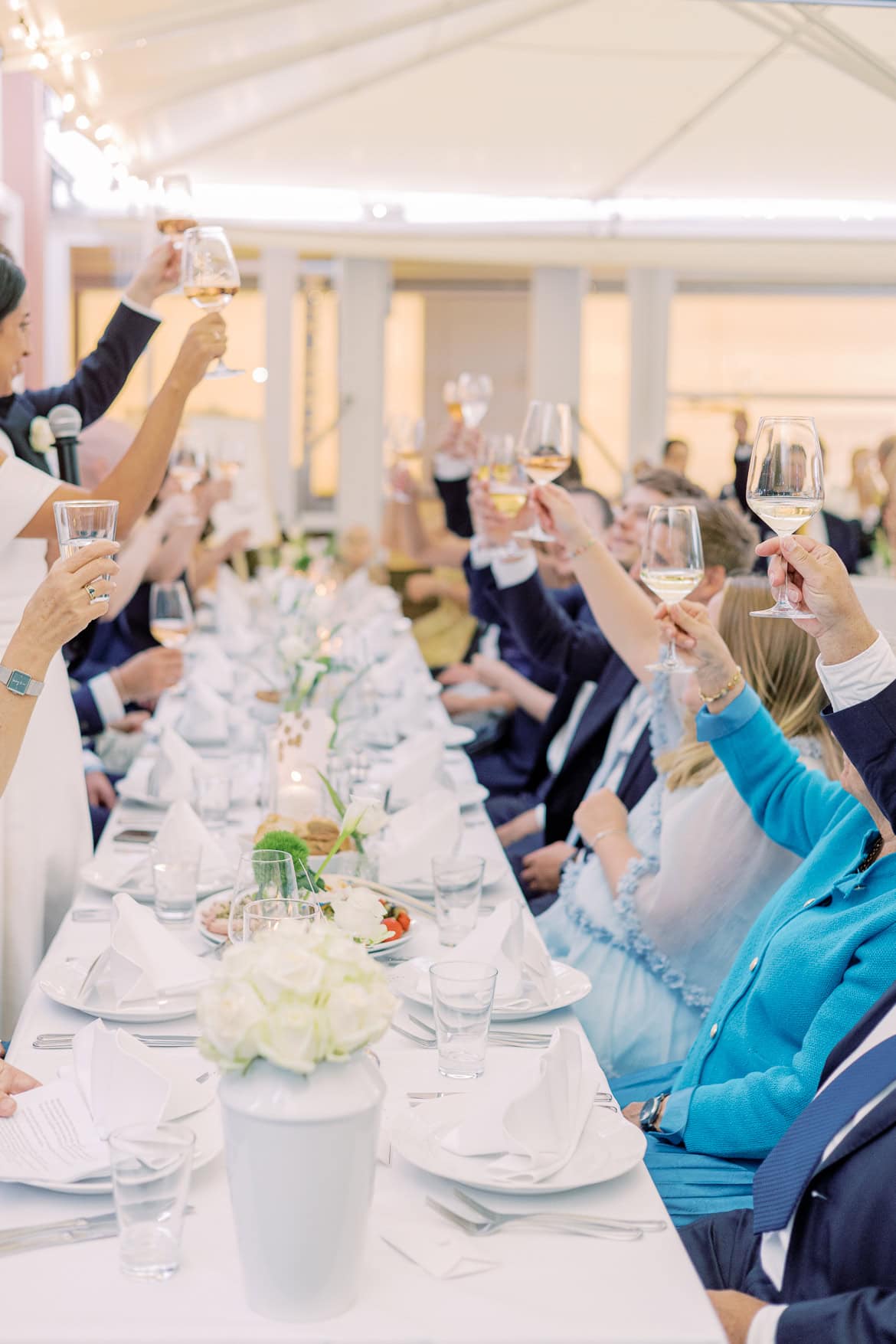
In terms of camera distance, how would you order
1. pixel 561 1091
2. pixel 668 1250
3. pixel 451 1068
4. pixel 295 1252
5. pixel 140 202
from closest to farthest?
pixel 295 1252
pixel 668 1250
pixel 561 1091
pixel 451 1068
pixel 140 202

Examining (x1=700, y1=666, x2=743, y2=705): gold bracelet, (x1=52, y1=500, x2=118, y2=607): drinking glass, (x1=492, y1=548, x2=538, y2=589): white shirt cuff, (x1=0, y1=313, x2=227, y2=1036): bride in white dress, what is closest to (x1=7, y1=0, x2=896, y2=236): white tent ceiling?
(x1=0, y1=313, x2=227, y2=1036): bride in white dress

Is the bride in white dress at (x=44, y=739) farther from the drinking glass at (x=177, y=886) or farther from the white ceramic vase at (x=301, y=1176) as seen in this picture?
the white ceramic vase at (x=301, y=1176)

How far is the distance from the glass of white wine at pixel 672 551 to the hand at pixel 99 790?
2.16 metres

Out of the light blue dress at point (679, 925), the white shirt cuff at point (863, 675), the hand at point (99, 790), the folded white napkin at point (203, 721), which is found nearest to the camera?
the white shirt cuff at point (863, 675)

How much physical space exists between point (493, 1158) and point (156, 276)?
2082 mm

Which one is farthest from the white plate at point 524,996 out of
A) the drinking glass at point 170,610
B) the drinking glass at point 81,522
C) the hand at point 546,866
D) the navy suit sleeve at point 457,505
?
the navy suit sleeve at point 457,505

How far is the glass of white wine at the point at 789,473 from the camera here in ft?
5.12

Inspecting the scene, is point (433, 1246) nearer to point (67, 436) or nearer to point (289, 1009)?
point (289, 1009)

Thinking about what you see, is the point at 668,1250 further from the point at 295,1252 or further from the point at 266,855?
the point at 266,855

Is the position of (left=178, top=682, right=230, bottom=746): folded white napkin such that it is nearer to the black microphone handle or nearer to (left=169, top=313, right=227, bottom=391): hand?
the black microphone handle

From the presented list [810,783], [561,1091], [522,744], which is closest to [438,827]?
[810,783]

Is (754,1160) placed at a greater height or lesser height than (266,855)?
lesser

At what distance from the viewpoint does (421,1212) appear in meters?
1.12

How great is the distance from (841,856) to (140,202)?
6.39 m
